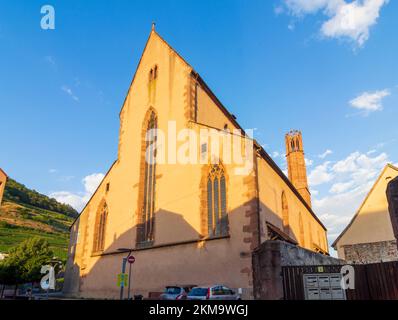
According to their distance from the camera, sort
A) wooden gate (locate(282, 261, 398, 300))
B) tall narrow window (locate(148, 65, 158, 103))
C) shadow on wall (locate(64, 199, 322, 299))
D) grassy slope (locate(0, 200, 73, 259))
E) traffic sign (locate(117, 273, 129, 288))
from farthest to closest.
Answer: grassy slope (locate(0, 200, 73, 259)) → tall narrow window (locate(148, 65, 158, 103)) → traffic sign (locate(117, 273, 129, 288)) → shadow on wall (locate(64, 199, 322, 299)) → wooden gate (locate(282, 261, 398, 300))

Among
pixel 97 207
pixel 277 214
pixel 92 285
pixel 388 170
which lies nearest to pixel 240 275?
pixel 277 214

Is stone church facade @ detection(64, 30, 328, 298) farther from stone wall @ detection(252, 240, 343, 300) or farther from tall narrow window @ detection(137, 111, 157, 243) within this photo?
stone wall @ detection(252, 240, 343, 300)

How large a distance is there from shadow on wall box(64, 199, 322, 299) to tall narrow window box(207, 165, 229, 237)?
657 millimetres

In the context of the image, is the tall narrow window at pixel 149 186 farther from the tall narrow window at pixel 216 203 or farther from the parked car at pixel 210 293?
the parked car at pixel 210 293

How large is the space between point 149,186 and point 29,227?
82118 millimetres

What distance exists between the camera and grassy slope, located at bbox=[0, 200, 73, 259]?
73.9 m

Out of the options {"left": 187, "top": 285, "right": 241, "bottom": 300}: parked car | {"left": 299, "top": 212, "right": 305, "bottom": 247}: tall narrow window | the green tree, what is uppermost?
{"left": 299, "top": 212, "right": 305, "bottom": 247}: tall narrow window

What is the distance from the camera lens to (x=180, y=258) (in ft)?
57.2

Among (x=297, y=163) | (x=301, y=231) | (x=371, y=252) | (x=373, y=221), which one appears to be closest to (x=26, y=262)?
(x=301, y=231)

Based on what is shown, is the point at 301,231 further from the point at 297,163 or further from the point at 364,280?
the point at 297,163

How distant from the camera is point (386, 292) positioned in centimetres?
1005

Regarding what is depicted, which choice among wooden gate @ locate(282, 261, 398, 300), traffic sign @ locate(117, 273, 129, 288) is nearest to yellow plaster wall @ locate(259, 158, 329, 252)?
wooden gate @ locate(282, 261, 398, 300)

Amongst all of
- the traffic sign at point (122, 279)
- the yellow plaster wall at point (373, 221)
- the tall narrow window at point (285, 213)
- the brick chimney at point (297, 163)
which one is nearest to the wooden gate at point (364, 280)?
the tall narrow window at point (285, 213)

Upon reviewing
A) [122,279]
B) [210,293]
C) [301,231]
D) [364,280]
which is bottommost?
[210,293]
